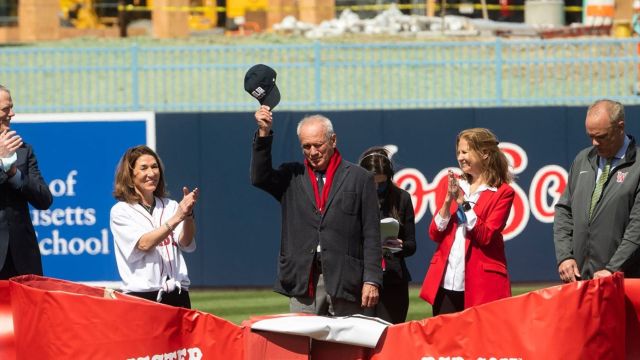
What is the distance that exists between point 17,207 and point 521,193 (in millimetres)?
6533

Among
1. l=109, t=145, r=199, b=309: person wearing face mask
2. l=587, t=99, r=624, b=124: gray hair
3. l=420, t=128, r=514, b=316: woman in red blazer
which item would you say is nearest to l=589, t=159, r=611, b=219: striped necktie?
l=587, t=99, r=624, b=124: gray hair

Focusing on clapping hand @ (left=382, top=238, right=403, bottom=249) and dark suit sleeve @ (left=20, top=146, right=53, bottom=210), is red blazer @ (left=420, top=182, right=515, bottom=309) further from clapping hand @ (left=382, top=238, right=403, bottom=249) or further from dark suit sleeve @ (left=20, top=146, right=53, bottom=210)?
dark suit sleeve @ (left=20, top=146, right=53, bottom=210)

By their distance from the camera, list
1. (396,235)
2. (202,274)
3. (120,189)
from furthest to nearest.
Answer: (202,274) < (396,235) < (120,189)

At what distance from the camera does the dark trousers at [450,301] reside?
7.55 metres

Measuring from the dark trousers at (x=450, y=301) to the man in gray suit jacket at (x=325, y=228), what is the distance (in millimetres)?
493

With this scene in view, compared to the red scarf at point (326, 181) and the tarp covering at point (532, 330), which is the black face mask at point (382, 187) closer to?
the red scarf at point (326, 181)

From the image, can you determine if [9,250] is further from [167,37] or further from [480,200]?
[167,37]

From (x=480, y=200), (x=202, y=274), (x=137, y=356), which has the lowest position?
(x=202, y=274)

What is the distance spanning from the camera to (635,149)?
7.46 metres

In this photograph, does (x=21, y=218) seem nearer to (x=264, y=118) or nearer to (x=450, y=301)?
(x=264, y=118)

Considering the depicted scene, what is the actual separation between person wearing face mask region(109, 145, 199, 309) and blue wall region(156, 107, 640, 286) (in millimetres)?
5669

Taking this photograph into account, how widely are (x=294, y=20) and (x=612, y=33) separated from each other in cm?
650

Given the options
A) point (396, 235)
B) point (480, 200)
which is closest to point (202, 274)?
point (396, 235)

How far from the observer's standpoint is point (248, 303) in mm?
12375
